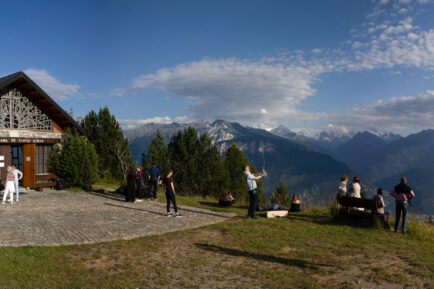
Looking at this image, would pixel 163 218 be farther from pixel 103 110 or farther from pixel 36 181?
pixel 103 110

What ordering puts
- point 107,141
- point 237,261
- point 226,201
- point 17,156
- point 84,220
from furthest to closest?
point 107,141, point 17,156, point 226,201, point 84,220, point 237,261

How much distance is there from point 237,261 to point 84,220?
694 cm

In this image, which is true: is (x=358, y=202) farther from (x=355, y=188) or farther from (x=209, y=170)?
(x=209, y=170)

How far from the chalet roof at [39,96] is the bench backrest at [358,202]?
17.8 meters

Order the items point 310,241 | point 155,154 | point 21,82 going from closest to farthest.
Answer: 1. point 310,241
2. point 21,82
3. point 155,154

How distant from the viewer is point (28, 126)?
19109 mm

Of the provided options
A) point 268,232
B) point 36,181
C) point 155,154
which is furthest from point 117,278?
point 155,154

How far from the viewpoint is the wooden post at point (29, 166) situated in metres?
19.0

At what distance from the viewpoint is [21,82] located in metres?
18.5

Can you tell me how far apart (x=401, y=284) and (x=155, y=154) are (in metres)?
36.8

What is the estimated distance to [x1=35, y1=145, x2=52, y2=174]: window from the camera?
782 inches

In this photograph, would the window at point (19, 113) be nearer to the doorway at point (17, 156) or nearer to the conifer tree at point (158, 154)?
the doorway at point (17, 156)

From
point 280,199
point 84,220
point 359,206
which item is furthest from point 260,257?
point 280,199

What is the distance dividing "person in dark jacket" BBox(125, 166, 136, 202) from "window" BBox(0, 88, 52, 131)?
8.95 m
